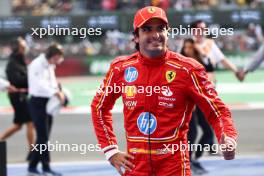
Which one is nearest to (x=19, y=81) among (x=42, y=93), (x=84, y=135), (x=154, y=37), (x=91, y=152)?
(x=42, y=93)

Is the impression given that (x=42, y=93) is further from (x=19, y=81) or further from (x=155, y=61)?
(x=155, y=61)

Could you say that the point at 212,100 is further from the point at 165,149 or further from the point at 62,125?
the point at 62,125

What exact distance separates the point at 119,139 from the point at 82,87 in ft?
31.3

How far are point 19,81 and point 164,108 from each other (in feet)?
19.4

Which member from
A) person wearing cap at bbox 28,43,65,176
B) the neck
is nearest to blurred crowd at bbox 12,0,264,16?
person wearing cap at bbox 28,43,65,176

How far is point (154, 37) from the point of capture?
5102mm

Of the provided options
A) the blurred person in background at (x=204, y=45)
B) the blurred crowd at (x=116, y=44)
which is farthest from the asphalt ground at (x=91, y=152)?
the blurred crowd at (x=116, y=44)

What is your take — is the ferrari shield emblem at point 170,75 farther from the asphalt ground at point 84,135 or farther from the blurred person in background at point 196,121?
the asphalt ground at point 84,135

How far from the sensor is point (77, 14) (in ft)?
86.4

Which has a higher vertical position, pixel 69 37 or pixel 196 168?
pixel 69 37

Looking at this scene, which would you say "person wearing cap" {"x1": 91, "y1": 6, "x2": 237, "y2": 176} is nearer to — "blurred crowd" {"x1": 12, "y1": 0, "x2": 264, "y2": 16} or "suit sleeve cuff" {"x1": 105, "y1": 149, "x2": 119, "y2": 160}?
"suit sleeve cuff" {"x1": 105, "y1": 149, "x2": 119, "y2": 160}

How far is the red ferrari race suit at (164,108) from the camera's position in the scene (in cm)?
521

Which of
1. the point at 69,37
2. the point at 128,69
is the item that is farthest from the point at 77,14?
the point at 128,69

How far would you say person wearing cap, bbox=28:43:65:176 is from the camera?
9.66 metres
